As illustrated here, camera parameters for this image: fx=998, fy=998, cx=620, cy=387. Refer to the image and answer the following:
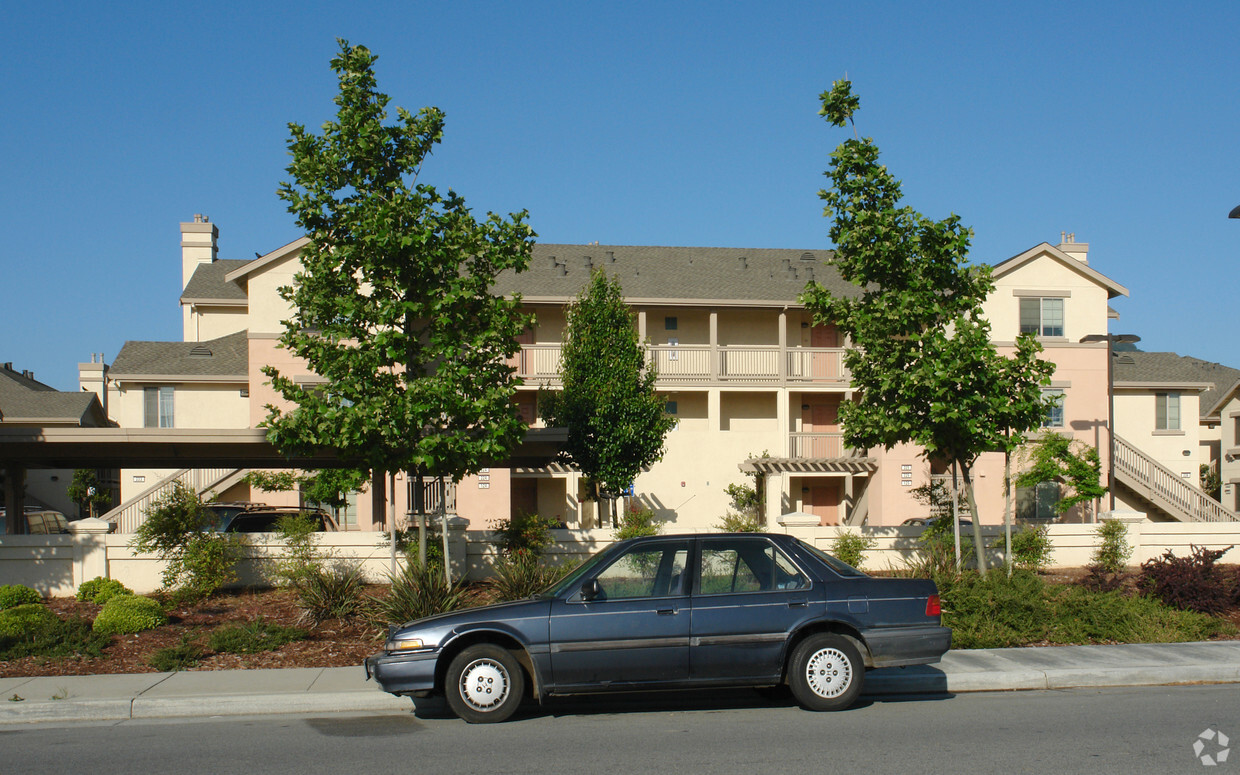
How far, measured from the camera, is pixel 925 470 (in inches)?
1085

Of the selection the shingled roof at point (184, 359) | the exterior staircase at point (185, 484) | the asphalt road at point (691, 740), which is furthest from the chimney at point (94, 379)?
the asphalt road at point (691, 740)

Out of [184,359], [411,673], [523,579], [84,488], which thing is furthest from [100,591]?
[84,488]

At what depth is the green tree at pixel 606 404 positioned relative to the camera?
23.1 m

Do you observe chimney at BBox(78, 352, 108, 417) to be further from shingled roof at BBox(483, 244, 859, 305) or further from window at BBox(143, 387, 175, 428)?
shingled roof at BBox(483, 244, 859, 305)

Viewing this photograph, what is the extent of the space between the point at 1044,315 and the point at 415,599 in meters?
23.4

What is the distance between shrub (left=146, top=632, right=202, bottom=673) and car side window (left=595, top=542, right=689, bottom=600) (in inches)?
208

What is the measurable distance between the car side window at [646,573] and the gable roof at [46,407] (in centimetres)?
3352

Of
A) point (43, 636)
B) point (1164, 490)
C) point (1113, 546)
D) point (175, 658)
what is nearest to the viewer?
point (175, 658)

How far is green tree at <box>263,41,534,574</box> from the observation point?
12.5m

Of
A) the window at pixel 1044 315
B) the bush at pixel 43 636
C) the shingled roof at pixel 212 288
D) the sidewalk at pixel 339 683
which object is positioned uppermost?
the shingled roof at pixel 212 288

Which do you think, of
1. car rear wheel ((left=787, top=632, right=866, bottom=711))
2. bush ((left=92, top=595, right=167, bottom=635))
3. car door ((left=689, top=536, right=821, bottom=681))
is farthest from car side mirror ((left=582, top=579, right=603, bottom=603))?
bush ((left=92, top=595, right=167, bottom=635))

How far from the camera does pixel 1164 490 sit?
28219mm

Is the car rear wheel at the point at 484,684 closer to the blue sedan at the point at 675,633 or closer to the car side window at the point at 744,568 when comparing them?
the blue sedan at the point at 675,633

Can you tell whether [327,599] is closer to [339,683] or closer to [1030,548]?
[339,683]
